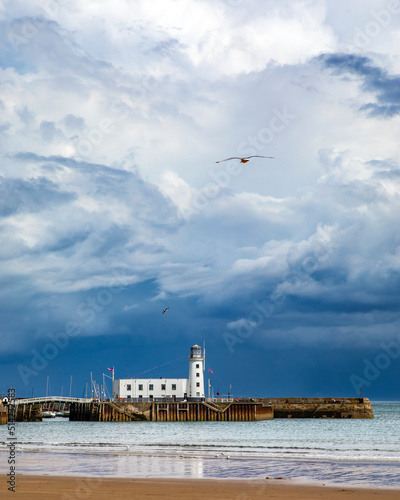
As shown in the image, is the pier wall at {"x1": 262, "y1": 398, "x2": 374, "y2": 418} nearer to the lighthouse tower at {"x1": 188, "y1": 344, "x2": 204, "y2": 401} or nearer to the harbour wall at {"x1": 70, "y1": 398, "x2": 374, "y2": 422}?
the harbour wall at {"x1": 70, "y1": 398, "x2": 374, "y2": 422}

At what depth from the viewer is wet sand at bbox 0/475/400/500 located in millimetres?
20500

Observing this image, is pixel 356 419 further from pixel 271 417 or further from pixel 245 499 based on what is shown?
pixel 245 499

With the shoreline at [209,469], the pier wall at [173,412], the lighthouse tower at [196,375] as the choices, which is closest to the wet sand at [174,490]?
the shoreline at [209,469]

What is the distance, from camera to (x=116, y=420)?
97375mm

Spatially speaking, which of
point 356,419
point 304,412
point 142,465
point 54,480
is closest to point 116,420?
point 304,412

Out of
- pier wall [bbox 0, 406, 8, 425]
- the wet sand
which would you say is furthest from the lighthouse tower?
the wet sand

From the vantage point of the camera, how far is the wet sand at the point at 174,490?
20.5 metres

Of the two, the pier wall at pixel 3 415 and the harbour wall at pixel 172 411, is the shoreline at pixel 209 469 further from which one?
the harbour wall at pixel 172 411

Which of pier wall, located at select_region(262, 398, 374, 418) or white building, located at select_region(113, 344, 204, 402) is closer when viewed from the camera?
white building, located at select_region(113, 344, 204, 402)

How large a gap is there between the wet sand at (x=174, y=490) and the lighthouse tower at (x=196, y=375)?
3160 inches

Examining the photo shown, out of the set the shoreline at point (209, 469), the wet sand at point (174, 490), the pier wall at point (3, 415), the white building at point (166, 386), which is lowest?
the wet sand at point (174, 490)

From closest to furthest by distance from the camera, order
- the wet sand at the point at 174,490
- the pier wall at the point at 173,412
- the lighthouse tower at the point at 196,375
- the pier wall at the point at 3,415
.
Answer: the wet sand at the point at 174,490, the pier wall at the point at 3,415, the pier wall at the point at 173,412, the lighthouse tower at the point at 196,375

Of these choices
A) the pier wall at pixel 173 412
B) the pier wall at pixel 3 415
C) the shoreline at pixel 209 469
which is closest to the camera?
the shoreline at pixel 209 469

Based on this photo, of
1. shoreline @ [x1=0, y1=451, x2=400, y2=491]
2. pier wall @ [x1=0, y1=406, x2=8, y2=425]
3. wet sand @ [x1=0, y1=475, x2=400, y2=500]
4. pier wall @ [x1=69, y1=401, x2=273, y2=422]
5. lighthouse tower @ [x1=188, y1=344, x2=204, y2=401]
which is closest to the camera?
wet sand @ [x1=0, y1=475, x2=400, y2=500]
